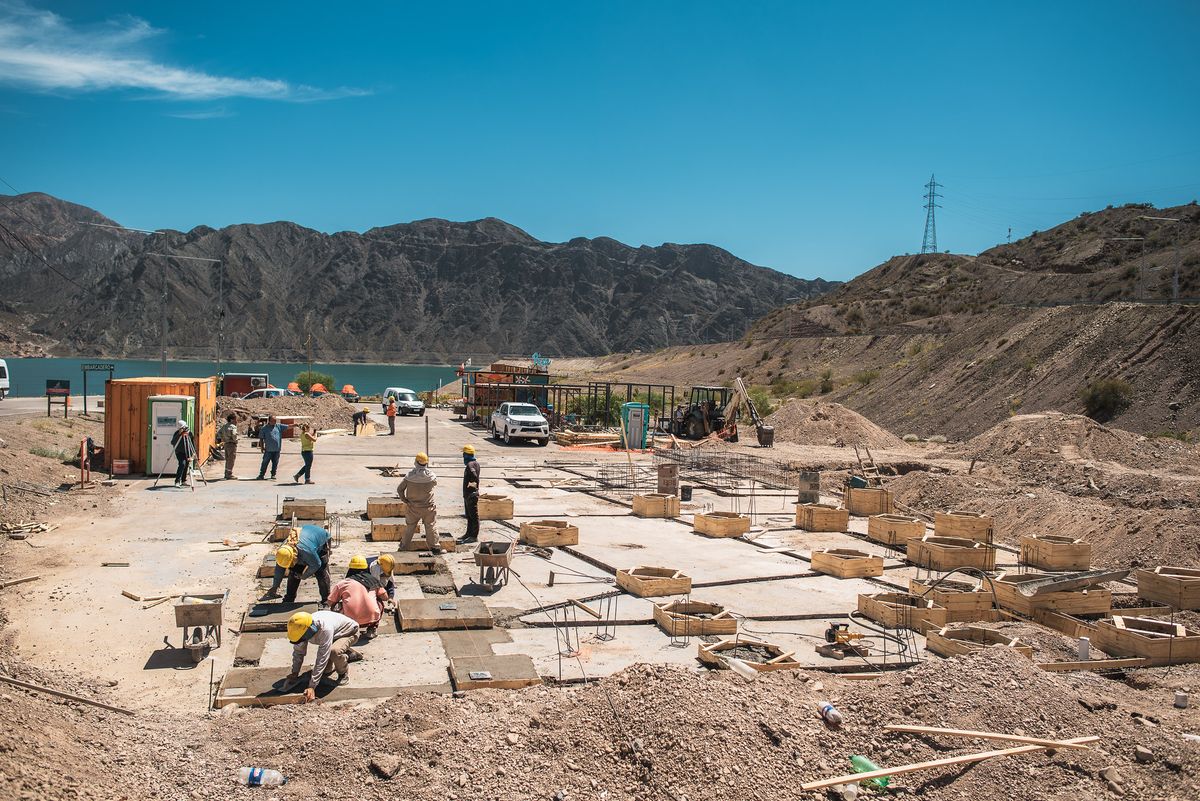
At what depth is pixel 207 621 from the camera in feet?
29.3

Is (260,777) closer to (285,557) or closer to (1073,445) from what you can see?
(285,557)

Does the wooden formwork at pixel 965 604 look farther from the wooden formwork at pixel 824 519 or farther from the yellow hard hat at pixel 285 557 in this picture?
the yellow hard hat at pixel 285 557

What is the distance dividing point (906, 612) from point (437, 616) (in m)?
5.97

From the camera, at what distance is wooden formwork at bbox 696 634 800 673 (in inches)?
358

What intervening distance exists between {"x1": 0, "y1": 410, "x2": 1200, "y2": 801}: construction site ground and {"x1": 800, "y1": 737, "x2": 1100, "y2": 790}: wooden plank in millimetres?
87

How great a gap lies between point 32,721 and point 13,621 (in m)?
4.14

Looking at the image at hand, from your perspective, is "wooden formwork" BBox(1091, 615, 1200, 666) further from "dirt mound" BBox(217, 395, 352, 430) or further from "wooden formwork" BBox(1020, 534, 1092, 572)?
"dirt mound" BBox(217, 395, 352, 430)

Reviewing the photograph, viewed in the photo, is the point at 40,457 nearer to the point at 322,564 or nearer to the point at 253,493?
the point at 253,493

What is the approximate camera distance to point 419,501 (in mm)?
13516

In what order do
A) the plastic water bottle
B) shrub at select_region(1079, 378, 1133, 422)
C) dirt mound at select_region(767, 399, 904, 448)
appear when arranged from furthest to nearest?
shrub at select_region(1079, 378, 1133, 422), dirt mound at select_region(767, 399, 904, 448), the plastic water bottle

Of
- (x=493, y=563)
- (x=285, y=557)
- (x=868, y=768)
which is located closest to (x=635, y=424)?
(x=493, y=563)

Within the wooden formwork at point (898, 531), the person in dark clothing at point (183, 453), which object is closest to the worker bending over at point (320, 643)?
the wooden formwork at point (898, 531)

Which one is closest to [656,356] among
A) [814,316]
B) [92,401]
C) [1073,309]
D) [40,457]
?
[814,316]

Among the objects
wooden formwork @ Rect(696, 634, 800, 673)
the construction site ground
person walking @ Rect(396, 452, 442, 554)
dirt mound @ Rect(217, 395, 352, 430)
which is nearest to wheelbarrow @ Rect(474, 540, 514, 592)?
the construction site ground
